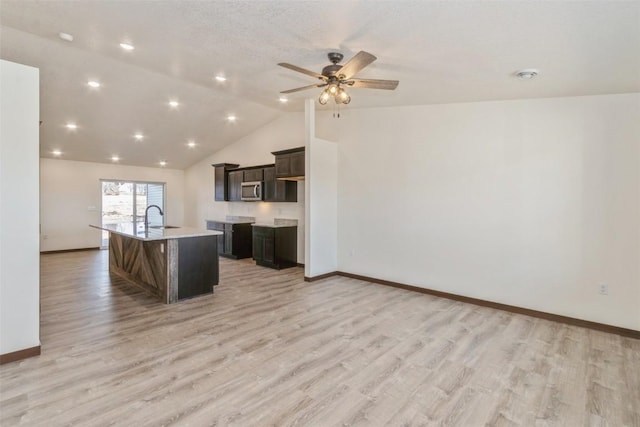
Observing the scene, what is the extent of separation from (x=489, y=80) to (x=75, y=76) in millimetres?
5598

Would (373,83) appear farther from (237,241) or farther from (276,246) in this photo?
(237,241)

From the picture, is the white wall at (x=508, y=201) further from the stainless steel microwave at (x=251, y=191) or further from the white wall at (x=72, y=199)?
the white wall at (x=72, y=199)

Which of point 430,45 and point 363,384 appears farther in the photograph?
point 430,45

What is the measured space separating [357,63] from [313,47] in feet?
2.18

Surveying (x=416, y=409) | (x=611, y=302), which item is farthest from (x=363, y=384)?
(x=611, y=302)

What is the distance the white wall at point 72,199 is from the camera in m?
8.09

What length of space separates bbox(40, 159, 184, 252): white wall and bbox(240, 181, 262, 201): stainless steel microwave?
4126mm

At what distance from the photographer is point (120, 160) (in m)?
8.80

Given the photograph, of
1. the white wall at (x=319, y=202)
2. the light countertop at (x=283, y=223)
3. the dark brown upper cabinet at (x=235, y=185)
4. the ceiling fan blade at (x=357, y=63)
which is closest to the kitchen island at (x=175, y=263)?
the white wall at (x=319, y=202)

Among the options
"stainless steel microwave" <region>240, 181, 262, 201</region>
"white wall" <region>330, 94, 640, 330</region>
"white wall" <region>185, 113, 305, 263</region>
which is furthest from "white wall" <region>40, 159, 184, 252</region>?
"white wall" <region>330, 94, 640, 330</region>

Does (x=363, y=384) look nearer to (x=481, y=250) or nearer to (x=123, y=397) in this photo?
(x=123, y=397)

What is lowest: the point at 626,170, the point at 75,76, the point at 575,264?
the point at 575,264

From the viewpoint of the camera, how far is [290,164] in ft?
20.7

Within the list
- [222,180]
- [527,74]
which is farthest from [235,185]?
[527,74]
